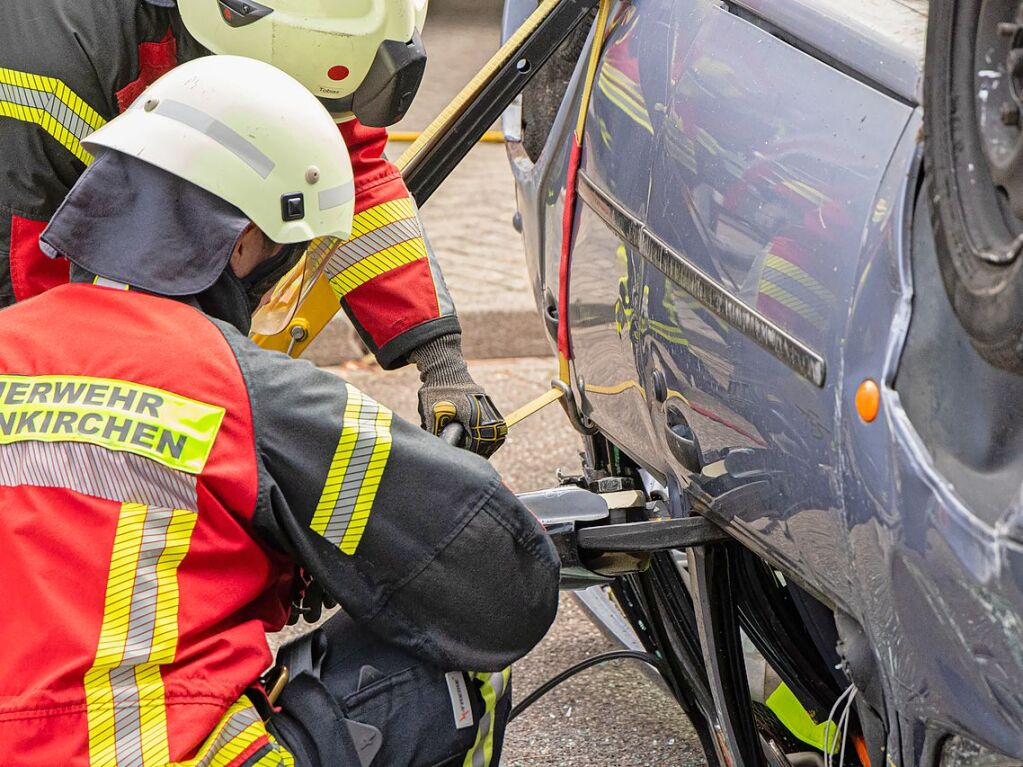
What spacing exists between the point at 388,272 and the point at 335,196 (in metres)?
0.72

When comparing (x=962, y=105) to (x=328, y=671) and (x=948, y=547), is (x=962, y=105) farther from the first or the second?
(x=328, y=671)

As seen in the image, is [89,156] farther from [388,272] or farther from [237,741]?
[237,741]

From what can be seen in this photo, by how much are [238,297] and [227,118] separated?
253 mm

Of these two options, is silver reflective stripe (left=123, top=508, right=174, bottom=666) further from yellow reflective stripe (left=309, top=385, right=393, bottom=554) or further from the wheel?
the wheel

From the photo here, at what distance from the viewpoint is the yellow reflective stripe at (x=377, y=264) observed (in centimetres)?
286

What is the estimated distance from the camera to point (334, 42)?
2.65 metres

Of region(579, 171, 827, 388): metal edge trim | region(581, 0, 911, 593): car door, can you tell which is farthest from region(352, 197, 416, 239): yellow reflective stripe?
region(581, 0, 911, 593): car door

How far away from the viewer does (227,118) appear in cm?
200

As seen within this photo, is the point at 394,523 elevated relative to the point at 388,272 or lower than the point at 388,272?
elevated

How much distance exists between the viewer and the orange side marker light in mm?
1492

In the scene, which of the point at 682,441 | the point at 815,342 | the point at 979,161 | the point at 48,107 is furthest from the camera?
the point at 48,107

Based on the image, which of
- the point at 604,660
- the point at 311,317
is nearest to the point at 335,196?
the point at 311,317

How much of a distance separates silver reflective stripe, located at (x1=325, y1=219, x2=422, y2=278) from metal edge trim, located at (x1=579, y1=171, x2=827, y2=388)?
506mm

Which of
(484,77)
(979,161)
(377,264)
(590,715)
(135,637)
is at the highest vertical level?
(979,161)
